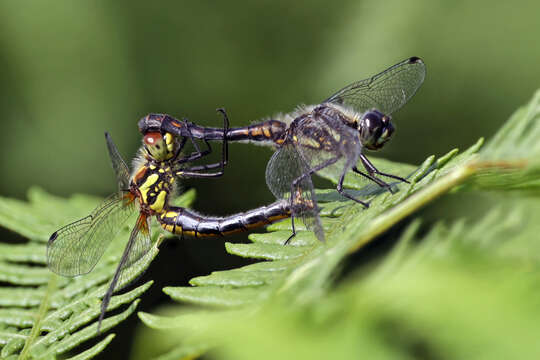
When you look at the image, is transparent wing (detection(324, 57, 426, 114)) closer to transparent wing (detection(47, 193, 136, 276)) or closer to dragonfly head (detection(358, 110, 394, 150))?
dragonfly head (detection(358, 110, 394, 150))

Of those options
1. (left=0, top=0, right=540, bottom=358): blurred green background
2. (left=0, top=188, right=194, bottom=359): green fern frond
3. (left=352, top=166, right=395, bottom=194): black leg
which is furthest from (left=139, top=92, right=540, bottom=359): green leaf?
(left=0, top=0, right=540, bottom=358): blurred green background

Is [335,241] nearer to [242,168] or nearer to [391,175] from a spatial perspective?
[391,175]

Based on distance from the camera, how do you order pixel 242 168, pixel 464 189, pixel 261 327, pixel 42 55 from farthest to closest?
pixel 42 55, pixel 242 168, pixel 464 189, pixel 261 327

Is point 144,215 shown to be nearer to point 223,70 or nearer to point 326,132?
point 326,132

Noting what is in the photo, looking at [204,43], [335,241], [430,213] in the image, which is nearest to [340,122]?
[430,213]

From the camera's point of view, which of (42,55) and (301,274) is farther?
(42,55)

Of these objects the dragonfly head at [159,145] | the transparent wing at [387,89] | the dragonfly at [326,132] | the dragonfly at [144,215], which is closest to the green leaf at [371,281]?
the dragonfly at [326,132]
